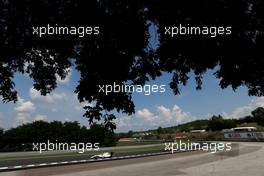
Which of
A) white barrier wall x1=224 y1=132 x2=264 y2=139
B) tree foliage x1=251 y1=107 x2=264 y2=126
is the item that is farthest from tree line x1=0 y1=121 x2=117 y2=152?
tree foliage x1=251 y1=107 x2=264 y2=126

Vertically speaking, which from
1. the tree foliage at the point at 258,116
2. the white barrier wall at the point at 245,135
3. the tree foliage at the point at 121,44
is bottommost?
the white barrier wall at the point at 245,135

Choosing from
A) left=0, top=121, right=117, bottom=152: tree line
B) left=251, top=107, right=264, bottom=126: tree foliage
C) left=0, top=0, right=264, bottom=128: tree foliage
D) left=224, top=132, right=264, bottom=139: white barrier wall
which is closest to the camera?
left=0, top=0, right=264, bottom=128: tree foliage

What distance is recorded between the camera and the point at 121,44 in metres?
6.32

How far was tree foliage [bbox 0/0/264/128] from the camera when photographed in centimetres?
604

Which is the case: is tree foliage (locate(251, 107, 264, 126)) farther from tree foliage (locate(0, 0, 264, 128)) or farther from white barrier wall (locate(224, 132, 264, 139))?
tree foliage (locate(0, 0, 264, 128))

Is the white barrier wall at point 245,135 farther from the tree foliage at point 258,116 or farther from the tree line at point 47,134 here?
the tree foliage at point 258,116

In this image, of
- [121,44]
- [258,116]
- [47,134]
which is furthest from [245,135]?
[121,44]

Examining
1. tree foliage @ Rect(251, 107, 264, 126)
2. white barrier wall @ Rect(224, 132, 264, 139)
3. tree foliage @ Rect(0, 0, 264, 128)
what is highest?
tree foliage @ Rect(251, 107, 264, 126)

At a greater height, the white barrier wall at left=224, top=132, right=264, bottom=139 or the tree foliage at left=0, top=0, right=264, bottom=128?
the tree foliage at left=0, top=0, right=264, bottom=128

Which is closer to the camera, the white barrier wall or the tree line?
the tree line

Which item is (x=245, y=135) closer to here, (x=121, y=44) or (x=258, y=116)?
(x=258, y=116)

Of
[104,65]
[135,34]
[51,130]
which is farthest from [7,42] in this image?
[51,130]

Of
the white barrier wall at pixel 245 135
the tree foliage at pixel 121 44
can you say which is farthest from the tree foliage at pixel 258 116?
the tree foliage at pixel 121 44

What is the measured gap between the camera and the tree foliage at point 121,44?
6.04 metres
